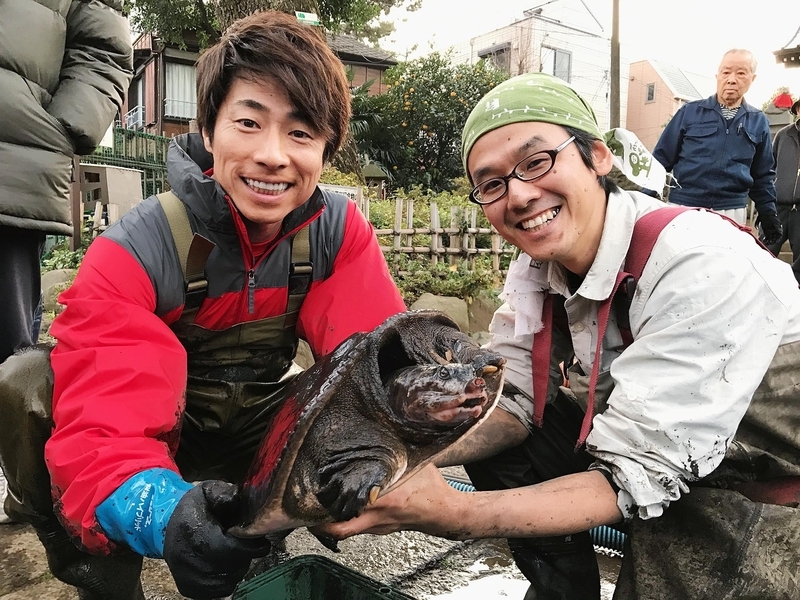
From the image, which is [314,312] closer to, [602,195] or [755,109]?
[602,195]

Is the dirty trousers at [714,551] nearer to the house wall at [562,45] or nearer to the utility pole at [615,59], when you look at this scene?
the utility pole at [615,59]

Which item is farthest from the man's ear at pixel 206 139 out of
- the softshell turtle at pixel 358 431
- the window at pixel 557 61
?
the window at pixel 557 61

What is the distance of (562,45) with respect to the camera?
80.6ft

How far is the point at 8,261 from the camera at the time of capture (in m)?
2.34

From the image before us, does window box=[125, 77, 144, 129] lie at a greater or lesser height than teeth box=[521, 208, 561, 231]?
greater

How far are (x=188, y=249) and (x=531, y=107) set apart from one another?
1.04 metres

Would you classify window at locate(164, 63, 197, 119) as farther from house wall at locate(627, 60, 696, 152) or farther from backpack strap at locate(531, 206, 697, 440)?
house wall at locate(627, 60, 696, 152)

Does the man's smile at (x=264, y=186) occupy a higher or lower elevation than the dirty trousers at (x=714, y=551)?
higher

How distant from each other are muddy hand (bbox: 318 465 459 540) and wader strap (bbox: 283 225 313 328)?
0.82m

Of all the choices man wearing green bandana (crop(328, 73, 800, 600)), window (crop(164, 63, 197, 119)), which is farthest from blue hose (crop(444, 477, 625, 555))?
window (crop(164, 63, 197, 119))

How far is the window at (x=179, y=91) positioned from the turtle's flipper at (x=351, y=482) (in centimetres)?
1809

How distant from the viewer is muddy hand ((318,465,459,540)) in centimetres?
122

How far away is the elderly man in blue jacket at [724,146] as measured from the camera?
185 inches

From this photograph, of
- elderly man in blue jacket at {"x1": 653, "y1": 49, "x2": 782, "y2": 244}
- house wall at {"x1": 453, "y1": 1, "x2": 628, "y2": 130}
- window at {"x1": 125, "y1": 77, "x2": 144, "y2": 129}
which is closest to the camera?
elderly man in blue jacket at {"x1": 653, "y1": 49, "x2": 782, "y2": 244}
